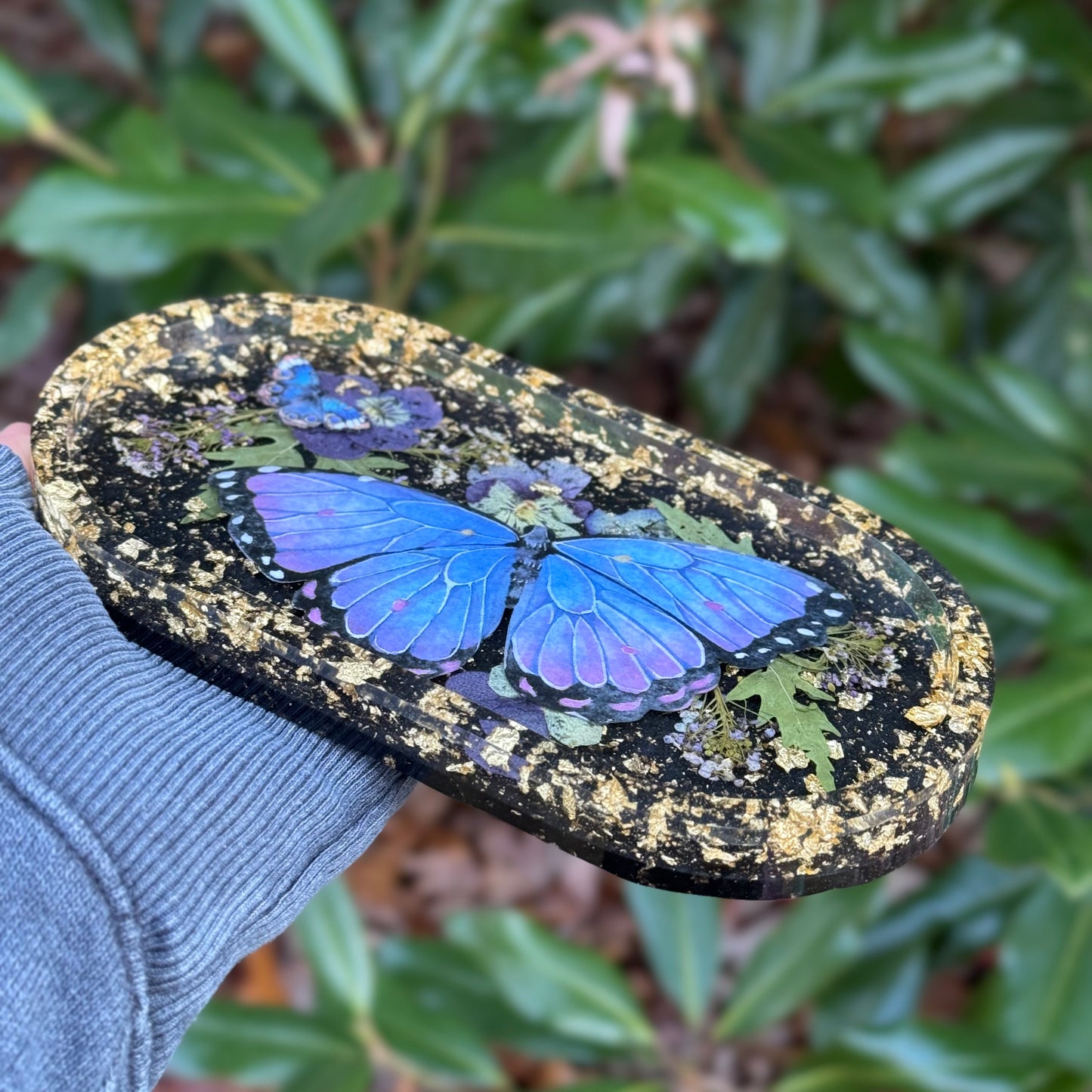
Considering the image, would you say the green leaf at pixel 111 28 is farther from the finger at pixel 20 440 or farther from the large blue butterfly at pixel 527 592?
the large blue butterfly at pixel 527 592

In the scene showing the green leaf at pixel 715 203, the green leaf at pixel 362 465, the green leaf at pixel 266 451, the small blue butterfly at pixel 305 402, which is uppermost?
the green leaf at pixel 715 203

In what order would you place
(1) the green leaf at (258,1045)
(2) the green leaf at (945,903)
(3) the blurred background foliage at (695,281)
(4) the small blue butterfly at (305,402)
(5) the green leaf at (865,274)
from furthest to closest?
1. (5) the green leaf at (865,274)
2. (2) the green leaf at (945,903)
3. (1) the green leaf at (258,1045)
4. (3) the blurred background foliage at (695,281)
5. (4) the small blue butterfly at (305,402)

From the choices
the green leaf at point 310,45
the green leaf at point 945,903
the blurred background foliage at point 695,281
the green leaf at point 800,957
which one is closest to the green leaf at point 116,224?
the blurred background foliage at point 695,281

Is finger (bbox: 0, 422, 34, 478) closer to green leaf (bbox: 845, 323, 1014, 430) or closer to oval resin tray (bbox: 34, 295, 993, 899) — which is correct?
oval resin tray (bbox: 34, 295, 993, 899)

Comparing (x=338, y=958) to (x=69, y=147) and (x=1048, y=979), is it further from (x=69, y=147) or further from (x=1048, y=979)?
(x=69, y=147)

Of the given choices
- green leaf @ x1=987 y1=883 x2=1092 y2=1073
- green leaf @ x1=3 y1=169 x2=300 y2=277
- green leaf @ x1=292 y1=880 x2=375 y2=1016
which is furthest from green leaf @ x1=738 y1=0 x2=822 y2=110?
green leaf @ x1=292 y1=880 x2=375 y2=1016

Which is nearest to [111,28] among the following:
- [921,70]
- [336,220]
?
[336,220]

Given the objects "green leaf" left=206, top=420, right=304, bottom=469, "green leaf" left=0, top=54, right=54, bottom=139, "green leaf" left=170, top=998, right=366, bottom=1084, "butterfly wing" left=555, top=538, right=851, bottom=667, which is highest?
"butterfly wing" left=555, top=538, right=851, bottom=667
